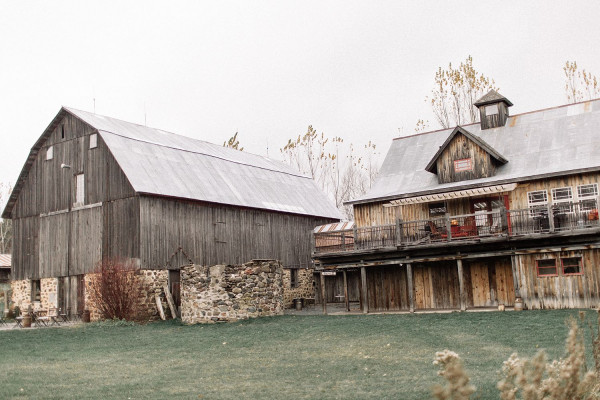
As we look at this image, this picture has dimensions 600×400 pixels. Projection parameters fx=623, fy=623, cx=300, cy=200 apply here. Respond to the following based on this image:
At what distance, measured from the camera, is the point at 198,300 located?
79.5ft

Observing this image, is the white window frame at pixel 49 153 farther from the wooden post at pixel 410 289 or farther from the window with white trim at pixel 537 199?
the window with white trim at pixel 537 199

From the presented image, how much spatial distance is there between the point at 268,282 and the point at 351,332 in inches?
269

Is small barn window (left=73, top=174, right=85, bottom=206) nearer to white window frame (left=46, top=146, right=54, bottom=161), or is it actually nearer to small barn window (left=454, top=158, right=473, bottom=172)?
white window frame (left=46, top=146, right=54, bottom=161)

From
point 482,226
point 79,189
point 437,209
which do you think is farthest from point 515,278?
point 79,189

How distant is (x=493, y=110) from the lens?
28.3 meters

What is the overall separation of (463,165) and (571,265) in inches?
234

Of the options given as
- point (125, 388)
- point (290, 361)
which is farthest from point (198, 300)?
→ point (125, 388)

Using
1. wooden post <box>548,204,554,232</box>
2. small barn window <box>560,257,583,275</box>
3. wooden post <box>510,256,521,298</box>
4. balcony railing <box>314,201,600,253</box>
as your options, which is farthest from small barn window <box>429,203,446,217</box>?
small barn window <box>560,257,583,275</box>

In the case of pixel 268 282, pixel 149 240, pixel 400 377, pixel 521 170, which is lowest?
pixel 400 377

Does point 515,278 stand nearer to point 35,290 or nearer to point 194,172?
point 194,172

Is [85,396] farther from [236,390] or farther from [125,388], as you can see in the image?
[236,390]

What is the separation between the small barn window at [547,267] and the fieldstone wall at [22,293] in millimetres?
24435

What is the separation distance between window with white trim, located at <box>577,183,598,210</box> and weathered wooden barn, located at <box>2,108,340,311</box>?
16.4 metres

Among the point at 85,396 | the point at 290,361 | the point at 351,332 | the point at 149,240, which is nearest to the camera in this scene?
the point at 85,396
